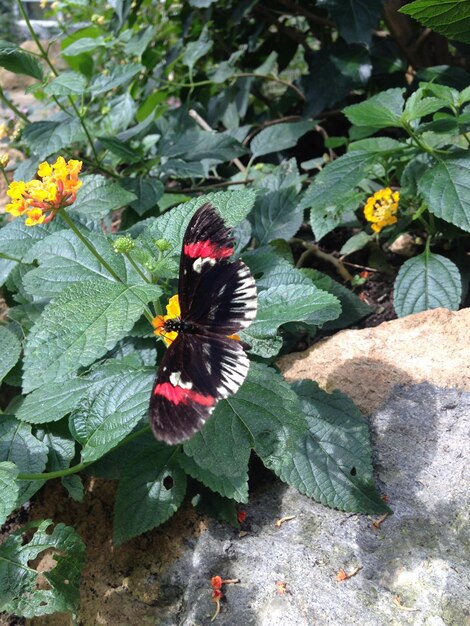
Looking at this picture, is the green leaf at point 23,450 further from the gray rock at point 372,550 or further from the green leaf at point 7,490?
the gray rock at point 372,550

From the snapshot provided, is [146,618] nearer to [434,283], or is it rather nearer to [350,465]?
[350,465]

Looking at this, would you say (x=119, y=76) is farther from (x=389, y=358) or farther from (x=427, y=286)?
(x=389, y=358)

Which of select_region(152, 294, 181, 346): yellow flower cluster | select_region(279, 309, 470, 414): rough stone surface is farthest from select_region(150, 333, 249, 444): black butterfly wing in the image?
select_region(279, 309, 470, 414): rough stone surface

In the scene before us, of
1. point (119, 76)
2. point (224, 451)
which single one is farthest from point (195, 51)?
point (224, 451)

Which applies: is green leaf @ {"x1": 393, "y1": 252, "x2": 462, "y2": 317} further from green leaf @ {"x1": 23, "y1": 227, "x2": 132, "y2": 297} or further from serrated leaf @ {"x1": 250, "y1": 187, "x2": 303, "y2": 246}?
green leaf @ {"x1": 23, "y1": 227, "x2": 132, "y2": 297}

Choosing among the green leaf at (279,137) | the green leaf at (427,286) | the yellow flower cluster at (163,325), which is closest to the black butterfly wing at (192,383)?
the yellow flower cluster at (163,325)

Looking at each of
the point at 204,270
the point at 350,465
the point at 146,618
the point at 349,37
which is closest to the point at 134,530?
the point at 146,618
